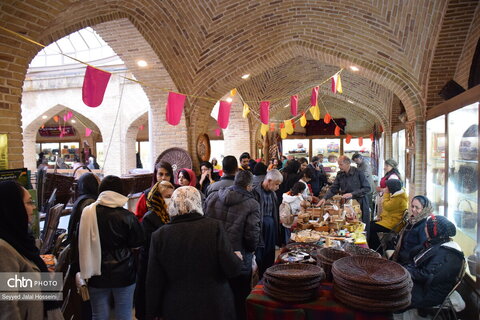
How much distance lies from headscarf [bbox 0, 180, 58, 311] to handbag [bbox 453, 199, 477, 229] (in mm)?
4504

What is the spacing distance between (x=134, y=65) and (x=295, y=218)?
4.69 m

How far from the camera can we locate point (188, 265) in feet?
6.93

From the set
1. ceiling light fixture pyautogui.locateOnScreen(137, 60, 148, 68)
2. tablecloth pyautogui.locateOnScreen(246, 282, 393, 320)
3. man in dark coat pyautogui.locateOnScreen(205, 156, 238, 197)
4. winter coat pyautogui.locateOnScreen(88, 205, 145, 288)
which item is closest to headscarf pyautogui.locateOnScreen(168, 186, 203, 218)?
winter coat pyautogui.locateOnScreen(88, 205, 145, 288)

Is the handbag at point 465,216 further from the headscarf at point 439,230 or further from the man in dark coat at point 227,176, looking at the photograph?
the man in dark coat at point 227,176

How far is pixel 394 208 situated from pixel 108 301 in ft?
13.5

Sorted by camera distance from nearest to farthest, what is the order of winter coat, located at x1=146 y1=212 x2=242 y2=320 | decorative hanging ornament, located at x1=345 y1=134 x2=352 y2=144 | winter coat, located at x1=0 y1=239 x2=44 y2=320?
winter coat, located at x1=0 y1=239 x2=44 y2=320
winter coat, located at x1=146 y1=212 x2=242 y2=320
decorative hanging ornament, located at x1=345 y1=134 x2=352 y2=144

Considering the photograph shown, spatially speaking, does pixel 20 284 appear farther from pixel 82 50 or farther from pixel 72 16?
pixel 82 50

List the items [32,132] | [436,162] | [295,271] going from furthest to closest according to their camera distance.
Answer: [32,132] → [436,162] → [295,271]

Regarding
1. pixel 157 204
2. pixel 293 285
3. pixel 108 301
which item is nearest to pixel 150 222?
pixel 157 204

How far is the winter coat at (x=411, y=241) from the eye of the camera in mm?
3503

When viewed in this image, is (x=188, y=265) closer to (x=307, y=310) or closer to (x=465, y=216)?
(x=307, y=310)

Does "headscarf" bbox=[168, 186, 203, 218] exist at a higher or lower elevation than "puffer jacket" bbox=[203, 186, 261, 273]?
higher

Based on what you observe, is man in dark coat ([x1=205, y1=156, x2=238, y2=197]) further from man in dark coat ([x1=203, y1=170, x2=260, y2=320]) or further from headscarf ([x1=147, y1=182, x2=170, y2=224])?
headscarf ([x1=147, y1=182, x2=170, y2=224])

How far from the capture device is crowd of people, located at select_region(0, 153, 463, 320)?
2107 mm
